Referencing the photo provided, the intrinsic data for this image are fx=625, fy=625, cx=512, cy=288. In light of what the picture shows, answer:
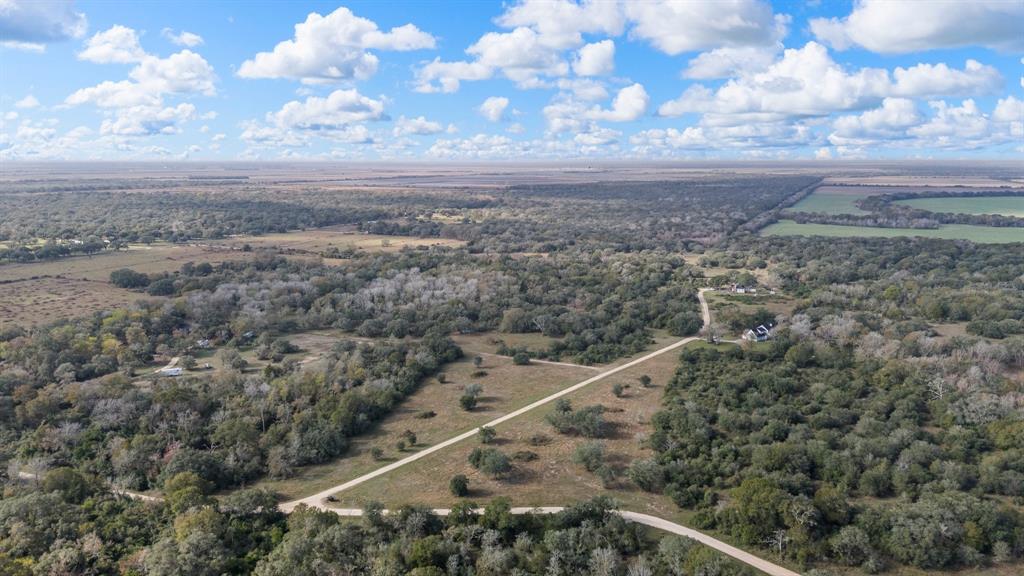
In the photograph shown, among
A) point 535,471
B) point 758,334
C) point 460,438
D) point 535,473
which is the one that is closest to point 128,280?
point 460,438

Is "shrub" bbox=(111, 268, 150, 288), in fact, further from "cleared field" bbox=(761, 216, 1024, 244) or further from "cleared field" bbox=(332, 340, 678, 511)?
"cleared field" bbox=(761, 216, 1024, 244)

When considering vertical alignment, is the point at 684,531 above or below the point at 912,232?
below

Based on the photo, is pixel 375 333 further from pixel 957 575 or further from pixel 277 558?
pixel 957 575

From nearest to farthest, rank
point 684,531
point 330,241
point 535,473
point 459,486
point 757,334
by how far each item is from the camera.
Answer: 1. point 684,531
2. point 459,486
3. point 535,473
4. point 757,334
5. point 330,241

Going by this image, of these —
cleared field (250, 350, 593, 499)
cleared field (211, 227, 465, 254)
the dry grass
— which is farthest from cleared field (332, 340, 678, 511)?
cleared field (211, 227, 465, 254)

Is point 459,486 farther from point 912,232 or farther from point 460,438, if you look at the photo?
point 912,232

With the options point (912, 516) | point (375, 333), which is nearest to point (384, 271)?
point (375, 333)
